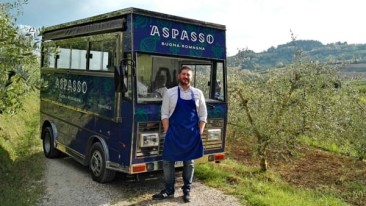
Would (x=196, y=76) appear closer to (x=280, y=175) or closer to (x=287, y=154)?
(x=287, y=154)

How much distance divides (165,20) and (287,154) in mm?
4811

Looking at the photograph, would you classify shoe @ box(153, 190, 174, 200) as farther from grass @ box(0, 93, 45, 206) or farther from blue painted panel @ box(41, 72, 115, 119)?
grass @ box(0, 93, 45, 206)

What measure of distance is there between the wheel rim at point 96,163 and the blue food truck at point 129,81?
2cm

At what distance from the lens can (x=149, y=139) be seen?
656cm

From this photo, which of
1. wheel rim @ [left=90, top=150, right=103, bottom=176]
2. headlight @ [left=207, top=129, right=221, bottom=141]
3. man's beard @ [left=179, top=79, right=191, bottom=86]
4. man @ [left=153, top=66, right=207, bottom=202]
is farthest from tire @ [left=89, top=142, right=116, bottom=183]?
man's beard @ [left=179, top=79, right=191, bottom=86]

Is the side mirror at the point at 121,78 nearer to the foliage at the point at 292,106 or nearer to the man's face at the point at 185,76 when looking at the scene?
the man's face at the point at 185,76

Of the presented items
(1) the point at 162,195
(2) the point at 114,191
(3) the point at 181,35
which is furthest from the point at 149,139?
(3) the point at 181,35

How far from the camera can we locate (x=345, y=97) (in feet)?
32.6

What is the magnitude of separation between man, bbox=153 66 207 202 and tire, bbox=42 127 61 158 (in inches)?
→ 176

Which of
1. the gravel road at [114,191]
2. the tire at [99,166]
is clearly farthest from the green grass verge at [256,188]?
the tire at [99,166]

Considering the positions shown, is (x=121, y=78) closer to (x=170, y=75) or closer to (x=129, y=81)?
(x=129, y=81)

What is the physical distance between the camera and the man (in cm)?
608

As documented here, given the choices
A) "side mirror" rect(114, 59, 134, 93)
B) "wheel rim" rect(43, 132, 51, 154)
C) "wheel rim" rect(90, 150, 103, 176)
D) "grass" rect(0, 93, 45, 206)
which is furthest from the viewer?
"wheel rim" rect(43, 132, 51, 154)

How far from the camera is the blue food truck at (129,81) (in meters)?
6.38
